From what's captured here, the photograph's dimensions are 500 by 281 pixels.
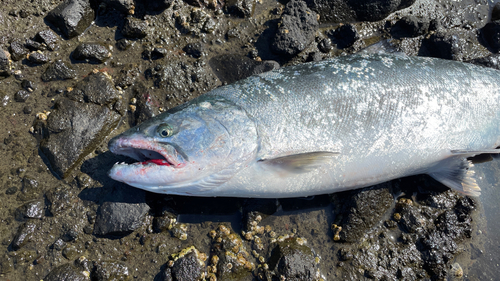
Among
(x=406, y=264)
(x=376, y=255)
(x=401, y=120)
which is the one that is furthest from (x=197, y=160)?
(x=406, y=264)

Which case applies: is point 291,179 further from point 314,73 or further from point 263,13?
point 263,13

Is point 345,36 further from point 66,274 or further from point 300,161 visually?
point 66,274

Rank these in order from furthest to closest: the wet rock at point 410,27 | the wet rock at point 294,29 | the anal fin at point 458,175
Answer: the wet rock at point 410,27
the wet rock at point 294,29
the anal fin at point 458,175

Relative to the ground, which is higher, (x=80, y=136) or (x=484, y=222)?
(x=80, y=136)

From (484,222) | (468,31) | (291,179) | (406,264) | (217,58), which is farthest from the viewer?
(468,31)

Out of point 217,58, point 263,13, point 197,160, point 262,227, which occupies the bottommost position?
point 262,227

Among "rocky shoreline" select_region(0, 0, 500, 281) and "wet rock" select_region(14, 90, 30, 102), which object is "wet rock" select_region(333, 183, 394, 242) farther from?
"wet rock" select_region(14, 90, 30, 102)

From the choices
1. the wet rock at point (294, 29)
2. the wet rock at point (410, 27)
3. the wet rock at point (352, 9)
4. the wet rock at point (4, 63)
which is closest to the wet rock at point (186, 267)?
the wet rock at point (294, 29)

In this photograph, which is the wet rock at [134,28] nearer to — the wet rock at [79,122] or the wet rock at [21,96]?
the wet rock at [79,122]
